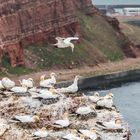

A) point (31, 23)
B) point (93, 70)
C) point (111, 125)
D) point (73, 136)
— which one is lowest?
point (93, 70)

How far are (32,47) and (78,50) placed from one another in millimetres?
11320

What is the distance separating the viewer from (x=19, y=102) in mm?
60344

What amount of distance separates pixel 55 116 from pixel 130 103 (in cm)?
5180

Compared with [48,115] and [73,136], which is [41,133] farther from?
[48,115]

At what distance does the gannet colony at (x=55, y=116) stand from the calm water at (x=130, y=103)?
2031cm

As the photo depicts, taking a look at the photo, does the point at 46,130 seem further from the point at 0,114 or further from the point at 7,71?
the point at 7,71

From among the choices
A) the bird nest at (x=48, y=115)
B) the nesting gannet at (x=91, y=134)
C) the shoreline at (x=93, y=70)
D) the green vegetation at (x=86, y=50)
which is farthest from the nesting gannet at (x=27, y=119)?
the green vegetation at (x=86, y=50)

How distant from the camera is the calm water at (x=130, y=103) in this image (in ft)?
297

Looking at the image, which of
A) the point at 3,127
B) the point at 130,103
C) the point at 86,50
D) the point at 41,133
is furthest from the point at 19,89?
the point at 86,50

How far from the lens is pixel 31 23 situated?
136 meters

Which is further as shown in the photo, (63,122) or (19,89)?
(19,89)

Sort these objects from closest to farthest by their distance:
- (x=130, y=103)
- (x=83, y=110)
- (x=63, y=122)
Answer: (x=63, y=122), (x=83, y=110), (x=130, y=103)

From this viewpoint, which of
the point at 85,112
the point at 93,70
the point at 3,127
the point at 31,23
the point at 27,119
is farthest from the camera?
the point at 93,70

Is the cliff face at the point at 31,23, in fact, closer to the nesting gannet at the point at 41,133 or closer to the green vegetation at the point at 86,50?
the green vegetation at the point at 86,50
